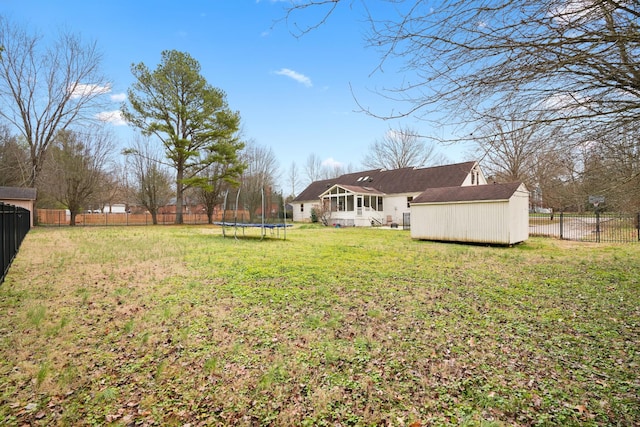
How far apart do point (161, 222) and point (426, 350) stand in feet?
111

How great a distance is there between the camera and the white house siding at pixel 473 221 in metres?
12.2

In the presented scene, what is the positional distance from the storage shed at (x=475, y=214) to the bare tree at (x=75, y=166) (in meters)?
25.3

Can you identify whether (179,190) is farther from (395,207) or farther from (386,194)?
(395,207)

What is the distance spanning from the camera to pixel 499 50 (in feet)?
8.17

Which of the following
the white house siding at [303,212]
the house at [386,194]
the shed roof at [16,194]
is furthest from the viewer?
the white house siding at [303,212]

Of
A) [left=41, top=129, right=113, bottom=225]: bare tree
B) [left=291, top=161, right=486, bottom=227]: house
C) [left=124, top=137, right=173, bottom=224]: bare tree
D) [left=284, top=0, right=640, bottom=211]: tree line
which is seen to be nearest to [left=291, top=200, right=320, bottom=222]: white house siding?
[left=291, top=161, right=486, bottom=227]: house

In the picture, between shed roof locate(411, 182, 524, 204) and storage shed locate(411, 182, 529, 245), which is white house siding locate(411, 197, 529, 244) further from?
shed roof locate(411, 182, 524, 204)

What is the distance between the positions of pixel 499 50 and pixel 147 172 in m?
32.2

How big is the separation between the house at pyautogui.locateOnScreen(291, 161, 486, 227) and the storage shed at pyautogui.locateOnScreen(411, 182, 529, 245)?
480 inches

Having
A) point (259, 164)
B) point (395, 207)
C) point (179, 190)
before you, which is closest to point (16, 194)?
point (179, 190)

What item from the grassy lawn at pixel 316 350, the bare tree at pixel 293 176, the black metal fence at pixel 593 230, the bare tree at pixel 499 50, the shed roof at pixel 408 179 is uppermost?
the bare tree at pixel 293 176

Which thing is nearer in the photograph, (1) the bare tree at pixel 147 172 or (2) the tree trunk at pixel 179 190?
(2) the tree trunk at pixel 179 190

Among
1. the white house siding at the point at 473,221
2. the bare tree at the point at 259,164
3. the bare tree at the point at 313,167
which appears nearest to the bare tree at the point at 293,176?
the bare tree at the point at 313,167

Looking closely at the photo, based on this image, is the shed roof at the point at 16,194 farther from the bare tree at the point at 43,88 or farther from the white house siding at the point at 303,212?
the white house siding at the point at 303,212
